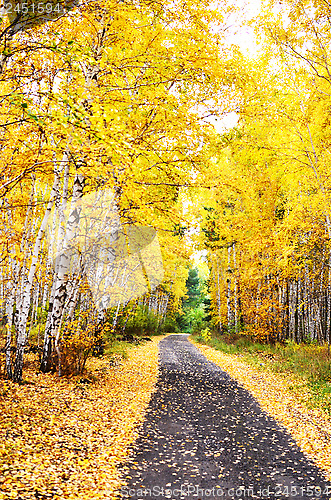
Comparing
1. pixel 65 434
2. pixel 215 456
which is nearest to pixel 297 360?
pixel 215 456

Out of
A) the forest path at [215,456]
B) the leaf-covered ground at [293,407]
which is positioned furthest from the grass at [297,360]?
the forest path at [215,456]

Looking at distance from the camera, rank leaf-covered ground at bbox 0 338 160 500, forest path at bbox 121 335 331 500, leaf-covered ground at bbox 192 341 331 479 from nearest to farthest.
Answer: leaf-covered ground at bbox 0 338 160 500
forest path at bbox 121 335 331 500
leaf-covered ground at bbox 192 341 331 479

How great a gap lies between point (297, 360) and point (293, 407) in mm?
4247

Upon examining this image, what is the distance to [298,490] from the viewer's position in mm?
3842

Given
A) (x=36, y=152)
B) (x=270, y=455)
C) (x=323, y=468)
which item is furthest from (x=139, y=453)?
(x=36, y=152)

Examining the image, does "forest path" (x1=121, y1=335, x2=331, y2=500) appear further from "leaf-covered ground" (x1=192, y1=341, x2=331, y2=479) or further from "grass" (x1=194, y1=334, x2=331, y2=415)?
"grass" (x1=194, y1=334, x2=331, y2=415)

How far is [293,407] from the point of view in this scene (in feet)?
23.6

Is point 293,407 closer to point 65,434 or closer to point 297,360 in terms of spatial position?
point 297,360

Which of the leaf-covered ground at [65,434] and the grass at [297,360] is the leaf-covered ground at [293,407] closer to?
the grass at [297,360]

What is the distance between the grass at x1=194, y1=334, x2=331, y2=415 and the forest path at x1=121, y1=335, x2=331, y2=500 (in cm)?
178

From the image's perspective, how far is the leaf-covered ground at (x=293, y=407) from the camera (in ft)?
16.8

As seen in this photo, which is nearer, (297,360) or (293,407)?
(293,407)

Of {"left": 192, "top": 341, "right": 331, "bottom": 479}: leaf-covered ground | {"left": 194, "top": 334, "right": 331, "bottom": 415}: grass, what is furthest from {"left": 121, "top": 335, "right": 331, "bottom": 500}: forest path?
{"left": 194, "top": 334, "right": 331, "bottom": 415}: grass

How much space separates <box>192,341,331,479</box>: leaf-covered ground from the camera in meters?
5.11
